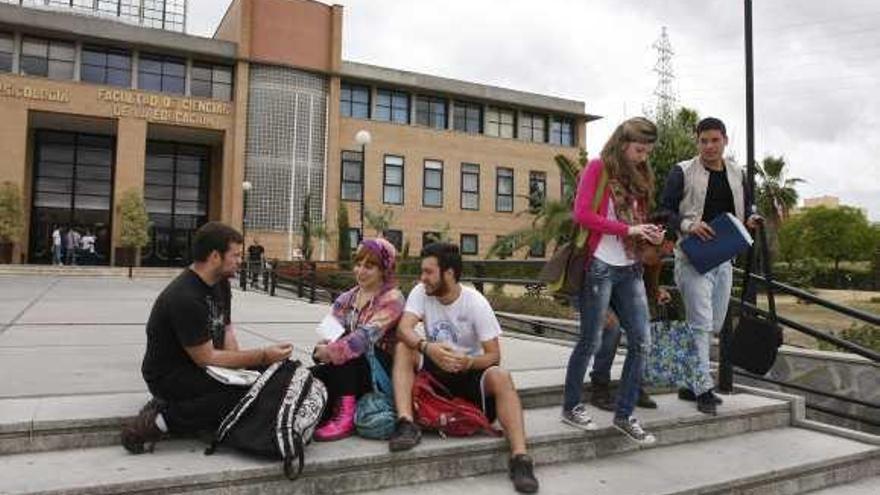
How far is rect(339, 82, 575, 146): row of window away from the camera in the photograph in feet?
123

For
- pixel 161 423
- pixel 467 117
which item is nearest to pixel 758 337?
pixel 161 423

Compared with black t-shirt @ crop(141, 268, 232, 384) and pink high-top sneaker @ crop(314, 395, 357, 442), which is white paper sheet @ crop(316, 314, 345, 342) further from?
black t-shirt @ crop(141, 268, 232, 384)

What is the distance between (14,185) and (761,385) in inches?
1218

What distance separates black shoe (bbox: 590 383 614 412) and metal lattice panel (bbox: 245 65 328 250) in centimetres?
3006

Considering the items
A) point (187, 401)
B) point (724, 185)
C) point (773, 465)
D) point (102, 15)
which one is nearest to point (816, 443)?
point (773, 465)

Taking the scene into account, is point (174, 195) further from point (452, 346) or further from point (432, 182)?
point (452, 346)

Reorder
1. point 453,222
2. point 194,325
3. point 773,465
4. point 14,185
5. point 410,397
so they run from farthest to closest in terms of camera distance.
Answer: point 453,222, point 14,185, point 773,465, point 410,397, point 194,325

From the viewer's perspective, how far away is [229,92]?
3403 centimetres

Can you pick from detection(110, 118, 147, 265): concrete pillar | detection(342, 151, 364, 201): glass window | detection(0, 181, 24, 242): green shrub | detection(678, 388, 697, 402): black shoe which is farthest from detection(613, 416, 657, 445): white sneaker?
detection(342, 151, 364, 201): glass window

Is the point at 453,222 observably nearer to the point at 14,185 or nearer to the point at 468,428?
the point at 14,185

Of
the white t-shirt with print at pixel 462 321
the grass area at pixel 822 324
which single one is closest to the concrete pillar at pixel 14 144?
the grass area at pixel 822 324

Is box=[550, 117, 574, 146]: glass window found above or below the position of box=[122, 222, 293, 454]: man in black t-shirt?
above

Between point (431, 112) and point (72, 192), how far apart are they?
19.1m

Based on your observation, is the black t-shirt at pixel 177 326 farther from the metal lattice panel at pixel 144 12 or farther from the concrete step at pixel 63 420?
the metal lattice panel at pixel 144 12
